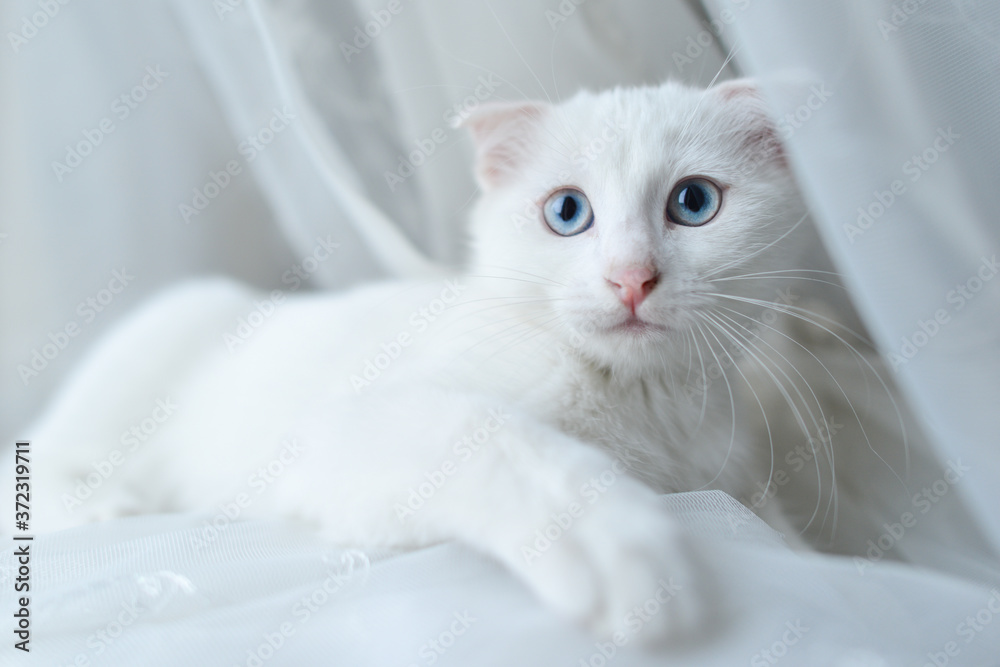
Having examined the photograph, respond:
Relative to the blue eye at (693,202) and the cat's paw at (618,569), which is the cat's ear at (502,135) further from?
the cat's paw at (618,569)

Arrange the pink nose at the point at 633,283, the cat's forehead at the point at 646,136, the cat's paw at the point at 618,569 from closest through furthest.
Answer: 1. the cat's paw at the point at 618,569
2. the pink nose at the point at 633,283
3. the cat's forehead at the point at 646,136

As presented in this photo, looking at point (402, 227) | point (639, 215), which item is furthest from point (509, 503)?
point (402, 227)

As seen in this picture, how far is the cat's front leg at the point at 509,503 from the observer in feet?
2.11

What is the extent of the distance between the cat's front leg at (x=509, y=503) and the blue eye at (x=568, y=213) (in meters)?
0.38

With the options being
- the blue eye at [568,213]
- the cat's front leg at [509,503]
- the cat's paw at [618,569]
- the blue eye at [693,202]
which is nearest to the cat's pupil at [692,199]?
the blue eye at [693,202]

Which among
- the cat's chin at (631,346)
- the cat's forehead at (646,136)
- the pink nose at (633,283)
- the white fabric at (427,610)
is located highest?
the cat's forehead at (646,136)

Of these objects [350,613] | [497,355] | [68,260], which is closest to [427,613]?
[350,613]

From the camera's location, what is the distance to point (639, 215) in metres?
1.00

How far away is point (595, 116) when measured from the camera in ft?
3.75

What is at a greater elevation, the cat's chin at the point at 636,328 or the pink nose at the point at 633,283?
the pink nose at the point at 633,283

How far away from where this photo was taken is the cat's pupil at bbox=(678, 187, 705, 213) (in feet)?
3.48

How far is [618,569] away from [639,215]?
1.88ft

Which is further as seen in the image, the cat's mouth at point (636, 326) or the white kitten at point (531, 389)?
the cat's mouth at point (636, 326)

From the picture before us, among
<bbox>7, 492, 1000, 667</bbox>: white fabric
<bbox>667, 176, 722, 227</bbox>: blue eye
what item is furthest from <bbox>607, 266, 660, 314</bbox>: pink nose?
<bbox>7, 492, 1000, 667</bbox>: white fabric
